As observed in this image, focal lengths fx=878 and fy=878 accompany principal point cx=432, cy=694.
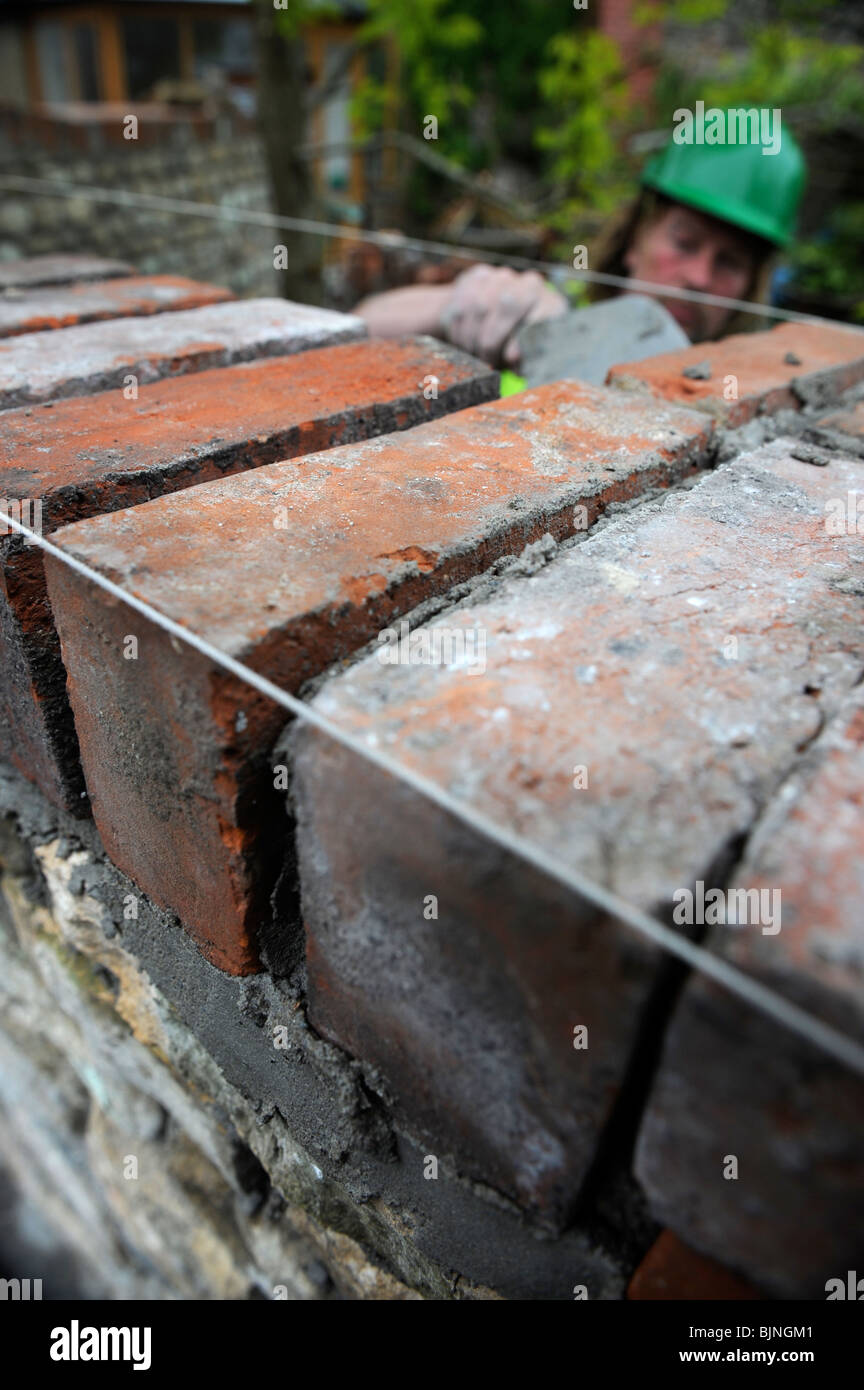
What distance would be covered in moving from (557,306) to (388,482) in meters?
2.10

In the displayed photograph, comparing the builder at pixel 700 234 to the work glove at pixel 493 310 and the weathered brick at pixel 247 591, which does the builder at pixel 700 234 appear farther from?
the weathered brick at pixel 247 591

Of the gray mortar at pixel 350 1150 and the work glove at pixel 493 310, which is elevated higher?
the work glove at pixel 493 310

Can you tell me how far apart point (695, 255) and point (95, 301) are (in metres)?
2.77

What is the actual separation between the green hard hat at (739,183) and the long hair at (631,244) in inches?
3.6

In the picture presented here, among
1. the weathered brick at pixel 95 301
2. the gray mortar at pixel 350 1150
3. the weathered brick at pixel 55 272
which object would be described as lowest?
the gray mortar at pixel 350 1150

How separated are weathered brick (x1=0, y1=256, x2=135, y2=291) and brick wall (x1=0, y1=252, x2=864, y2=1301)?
64 cm

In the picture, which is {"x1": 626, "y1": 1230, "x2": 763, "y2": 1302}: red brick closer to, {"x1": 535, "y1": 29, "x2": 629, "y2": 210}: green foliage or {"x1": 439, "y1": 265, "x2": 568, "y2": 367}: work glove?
{"x1": 439, "y1": 265, "x2": 568, "y2": 367}: work glove

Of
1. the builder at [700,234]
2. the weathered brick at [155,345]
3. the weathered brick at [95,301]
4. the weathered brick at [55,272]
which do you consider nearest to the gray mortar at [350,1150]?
the weathered brick at [155,345]

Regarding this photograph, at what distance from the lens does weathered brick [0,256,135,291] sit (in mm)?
2193

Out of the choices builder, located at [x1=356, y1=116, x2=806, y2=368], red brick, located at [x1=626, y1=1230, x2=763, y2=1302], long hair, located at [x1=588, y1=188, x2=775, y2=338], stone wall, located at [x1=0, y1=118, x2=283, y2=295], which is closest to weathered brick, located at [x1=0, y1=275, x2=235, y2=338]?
builder, located at [x1=356, y1=116, x2=806, y2=368]

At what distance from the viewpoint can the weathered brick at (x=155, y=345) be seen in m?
1.57

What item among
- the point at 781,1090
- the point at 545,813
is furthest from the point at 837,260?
the point at 781,1090
